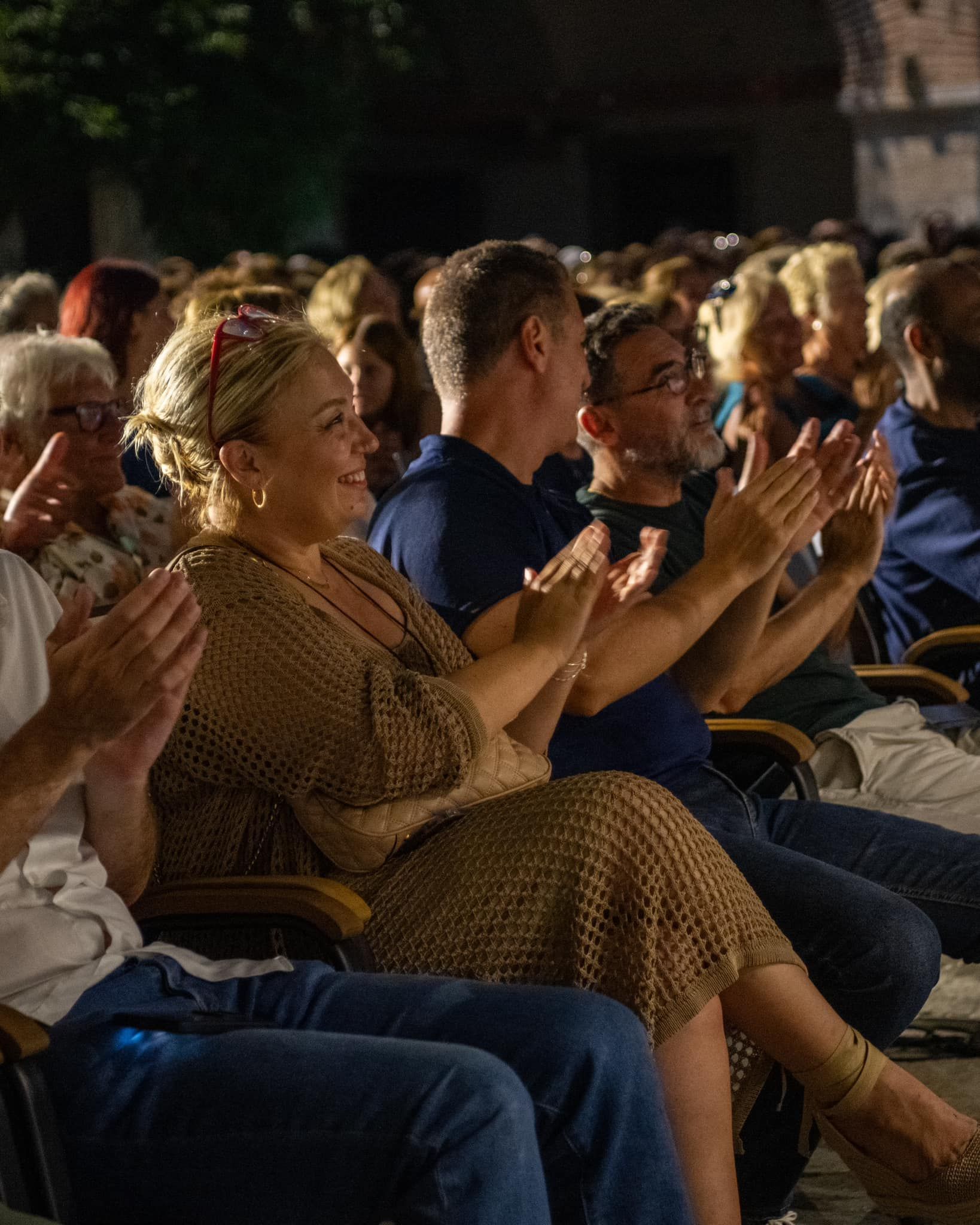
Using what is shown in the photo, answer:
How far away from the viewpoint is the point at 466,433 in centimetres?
310

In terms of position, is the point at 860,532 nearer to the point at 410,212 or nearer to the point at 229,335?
the point at 229,335

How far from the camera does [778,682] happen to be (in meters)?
3.63

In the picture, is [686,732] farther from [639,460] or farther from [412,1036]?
[412,1036]

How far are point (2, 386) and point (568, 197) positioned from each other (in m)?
20.0

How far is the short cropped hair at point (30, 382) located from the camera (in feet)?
10.7

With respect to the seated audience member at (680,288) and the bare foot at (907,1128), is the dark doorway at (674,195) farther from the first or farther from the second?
the bare foot at (907,1128)

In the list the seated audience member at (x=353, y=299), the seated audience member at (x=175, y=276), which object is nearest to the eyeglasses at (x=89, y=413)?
the seated audience member at (x=353, y=299)

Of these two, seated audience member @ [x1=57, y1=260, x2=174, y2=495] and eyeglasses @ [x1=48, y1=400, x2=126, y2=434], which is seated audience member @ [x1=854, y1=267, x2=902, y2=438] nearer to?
seated audience member @ [x1=57, y1=260, x2=174, y2=495]

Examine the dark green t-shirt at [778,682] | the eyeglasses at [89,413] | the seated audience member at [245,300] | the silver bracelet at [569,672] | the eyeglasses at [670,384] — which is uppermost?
the seated audience member at [245,300]

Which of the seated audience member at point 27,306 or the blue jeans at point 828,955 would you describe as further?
the seated audience member at point 27,306

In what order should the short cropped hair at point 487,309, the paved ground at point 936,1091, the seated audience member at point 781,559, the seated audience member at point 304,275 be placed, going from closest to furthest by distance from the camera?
the paved ground at point 936,1091 → the short cropped hair at point 487,309 → the seated audience member at point 781,559 → the seated audience member at point 304,275

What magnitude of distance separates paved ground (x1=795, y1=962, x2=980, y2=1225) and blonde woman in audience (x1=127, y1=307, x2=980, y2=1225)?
14.1 inches

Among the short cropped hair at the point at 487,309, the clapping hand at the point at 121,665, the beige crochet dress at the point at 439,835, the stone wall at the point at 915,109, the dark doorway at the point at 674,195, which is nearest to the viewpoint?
the clapping hand at the point at 121,665

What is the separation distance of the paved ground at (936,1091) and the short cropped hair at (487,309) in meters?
Result: 1.51
